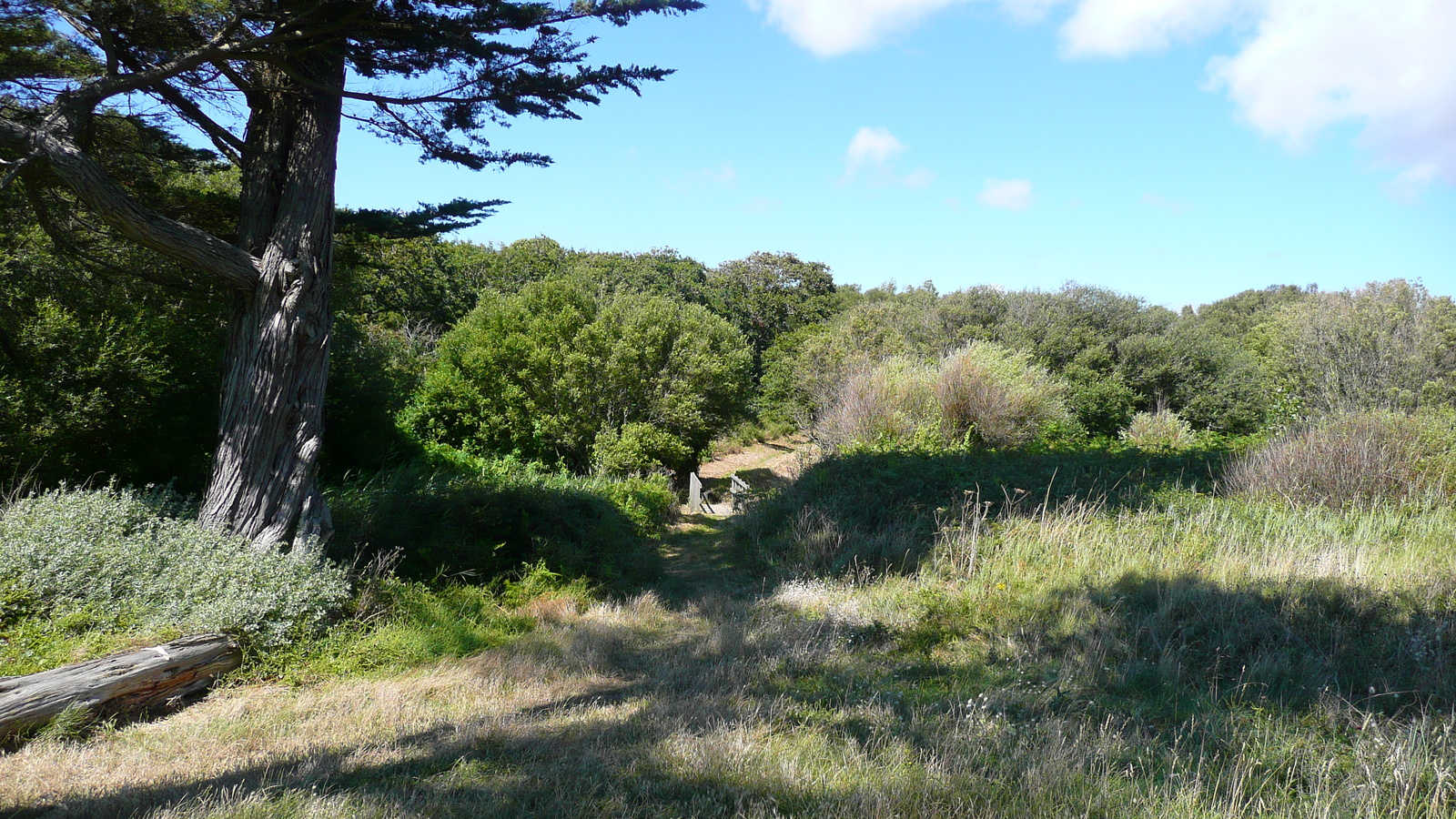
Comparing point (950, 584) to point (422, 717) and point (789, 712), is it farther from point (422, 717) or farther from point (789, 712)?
point (422, 717)

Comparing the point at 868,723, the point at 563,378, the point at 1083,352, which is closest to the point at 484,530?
the point at 868,723

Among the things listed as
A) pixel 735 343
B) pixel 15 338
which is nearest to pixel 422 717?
pixel 15 338

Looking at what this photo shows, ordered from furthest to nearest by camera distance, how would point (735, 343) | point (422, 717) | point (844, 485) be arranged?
point (735, 343), point (844, 485), point (422, 717)

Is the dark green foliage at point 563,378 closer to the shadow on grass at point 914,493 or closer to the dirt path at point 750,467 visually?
the dirt path at point 750,467

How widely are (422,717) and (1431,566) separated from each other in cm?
834

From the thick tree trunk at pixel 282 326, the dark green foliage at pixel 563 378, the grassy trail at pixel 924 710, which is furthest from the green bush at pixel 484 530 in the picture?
the dark green foliage at pixel 563 378

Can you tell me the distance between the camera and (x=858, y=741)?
4.19 metres

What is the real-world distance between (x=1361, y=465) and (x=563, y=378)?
1593cm

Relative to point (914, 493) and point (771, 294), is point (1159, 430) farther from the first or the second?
point (771, 294)

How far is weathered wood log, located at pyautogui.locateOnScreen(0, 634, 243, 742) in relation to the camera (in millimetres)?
4395

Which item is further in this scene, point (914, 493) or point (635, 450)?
point (635, 450)

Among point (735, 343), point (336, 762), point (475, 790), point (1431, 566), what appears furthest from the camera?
point (735, 343)

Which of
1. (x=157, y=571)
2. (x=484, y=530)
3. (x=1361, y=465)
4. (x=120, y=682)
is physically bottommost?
(x=120, y=682)

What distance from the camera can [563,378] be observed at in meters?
19.6
